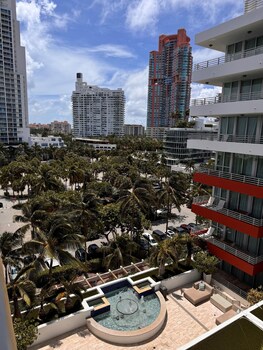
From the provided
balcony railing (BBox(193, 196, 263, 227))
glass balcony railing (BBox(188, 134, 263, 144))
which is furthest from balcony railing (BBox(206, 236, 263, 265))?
glass balcony railing (BBox(188, 134, 263, 144))

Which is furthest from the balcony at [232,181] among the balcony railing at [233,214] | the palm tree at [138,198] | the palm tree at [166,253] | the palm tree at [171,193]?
the palm tree at [171,193]

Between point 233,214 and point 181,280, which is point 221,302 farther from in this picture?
point 233,214

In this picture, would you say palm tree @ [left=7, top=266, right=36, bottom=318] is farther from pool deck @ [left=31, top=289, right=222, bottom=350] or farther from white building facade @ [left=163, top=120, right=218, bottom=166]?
white building facade @ [left=163, top=120, right=218, bottom=166]

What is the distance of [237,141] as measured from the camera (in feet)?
72.0

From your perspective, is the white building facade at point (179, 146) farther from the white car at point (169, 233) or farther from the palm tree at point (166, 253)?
the palm tree at point (166, 253)

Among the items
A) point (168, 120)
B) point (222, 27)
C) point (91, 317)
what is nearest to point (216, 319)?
point (91, 317)

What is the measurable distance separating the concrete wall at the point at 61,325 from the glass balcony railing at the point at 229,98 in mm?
21060

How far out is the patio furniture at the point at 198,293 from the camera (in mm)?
21406

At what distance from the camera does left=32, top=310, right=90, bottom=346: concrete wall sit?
17297 millimetres

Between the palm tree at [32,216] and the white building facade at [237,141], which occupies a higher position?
the white building facade at [237,141]

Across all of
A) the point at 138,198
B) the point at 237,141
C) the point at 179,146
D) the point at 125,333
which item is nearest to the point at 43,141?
the point at 179,146

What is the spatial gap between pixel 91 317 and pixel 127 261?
8741 millimetres

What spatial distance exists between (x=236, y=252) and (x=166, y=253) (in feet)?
20.2

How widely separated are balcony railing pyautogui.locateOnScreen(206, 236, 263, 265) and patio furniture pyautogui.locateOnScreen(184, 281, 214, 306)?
3.98 m
